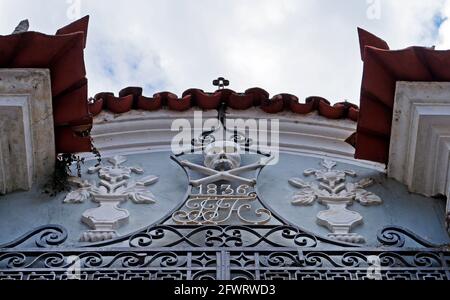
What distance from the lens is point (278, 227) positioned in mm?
6027

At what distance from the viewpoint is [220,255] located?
222 inches

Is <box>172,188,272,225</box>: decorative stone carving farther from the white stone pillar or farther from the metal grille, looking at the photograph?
the white stone pillar

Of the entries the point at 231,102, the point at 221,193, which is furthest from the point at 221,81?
the point at 221,193

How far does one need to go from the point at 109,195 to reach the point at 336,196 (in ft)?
5.16

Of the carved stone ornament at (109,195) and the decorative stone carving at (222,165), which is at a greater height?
the decorative stone carving at (222,165)

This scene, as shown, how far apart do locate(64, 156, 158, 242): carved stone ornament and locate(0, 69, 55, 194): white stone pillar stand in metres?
0.34

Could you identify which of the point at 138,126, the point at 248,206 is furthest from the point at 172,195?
the point at 138,126

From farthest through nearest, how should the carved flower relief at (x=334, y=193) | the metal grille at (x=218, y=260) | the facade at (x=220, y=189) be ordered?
the carved flower relief at (x=334, y=193) → the facade at (x=220, y=189) → the metal grille at (x=218, y=260)

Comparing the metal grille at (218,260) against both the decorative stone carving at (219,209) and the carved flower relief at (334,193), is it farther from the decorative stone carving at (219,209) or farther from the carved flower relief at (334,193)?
the carved flower relief at (334,193)

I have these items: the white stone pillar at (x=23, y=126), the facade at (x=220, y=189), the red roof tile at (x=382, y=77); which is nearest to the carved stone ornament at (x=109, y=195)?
the facade at (x=220, y=189)

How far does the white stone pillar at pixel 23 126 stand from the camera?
20.5 ft

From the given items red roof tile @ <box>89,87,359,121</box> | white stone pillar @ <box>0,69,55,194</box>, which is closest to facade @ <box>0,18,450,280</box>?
white stone pillar @ <box>0,69,55,194</box>

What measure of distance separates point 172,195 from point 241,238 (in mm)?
872

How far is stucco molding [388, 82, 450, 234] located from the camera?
6.32m
